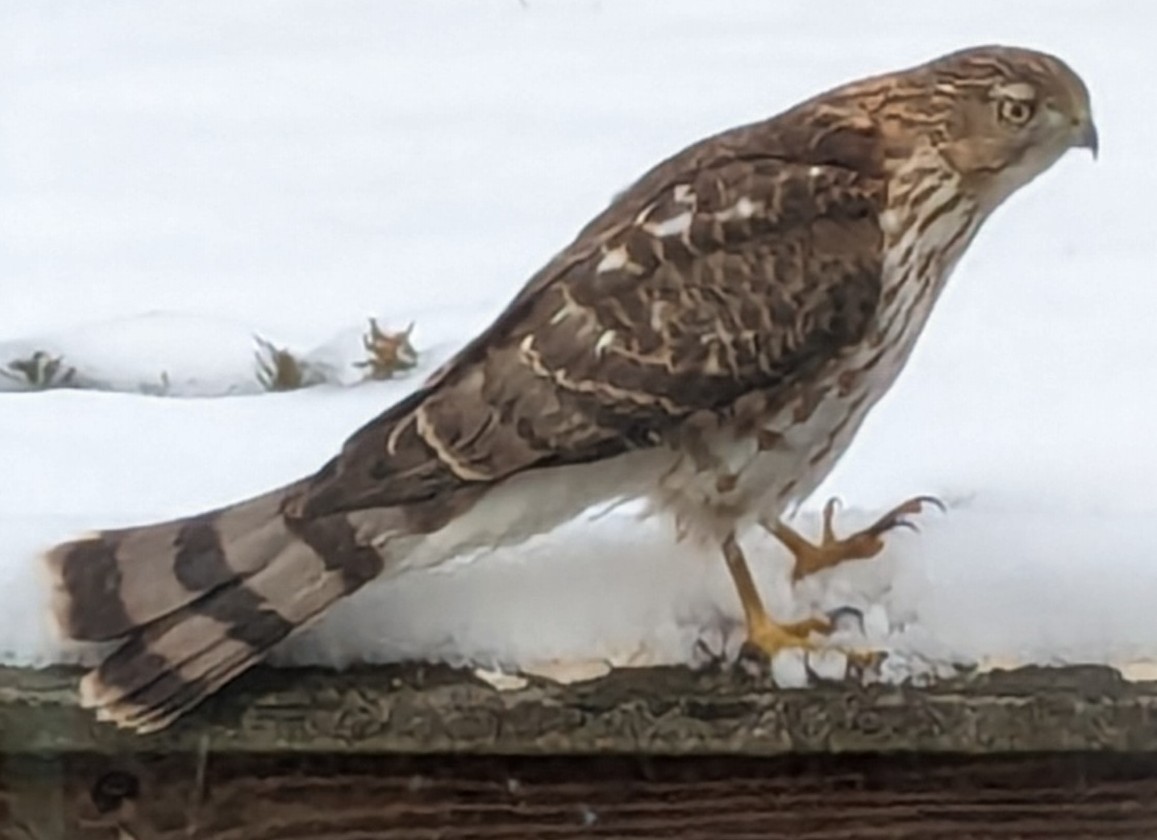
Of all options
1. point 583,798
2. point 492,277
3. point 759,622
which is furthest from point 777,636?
point 492,277

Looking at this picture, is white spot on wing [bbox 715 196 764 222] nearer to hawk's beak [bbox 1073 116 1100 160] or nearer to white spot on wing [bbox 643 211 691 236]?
white spot on wing [bbox 643 211 691 236]

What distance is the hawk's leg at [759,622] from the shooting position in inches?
48.5

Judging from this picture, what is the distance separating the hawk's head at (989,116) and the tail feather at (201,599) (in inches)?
13.0

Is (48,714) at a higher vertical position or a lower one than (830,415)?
lower

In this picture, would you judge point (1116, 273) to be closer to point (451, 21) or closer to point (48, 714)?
point (451, 21)

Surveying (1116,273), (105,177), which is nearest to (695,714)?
(1116,273)

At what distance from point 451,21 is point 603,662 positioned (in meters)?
0.86

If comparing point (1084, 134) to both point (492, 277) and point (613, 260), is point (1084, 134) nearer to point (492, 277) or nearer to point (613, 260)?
A: point (613, 260)

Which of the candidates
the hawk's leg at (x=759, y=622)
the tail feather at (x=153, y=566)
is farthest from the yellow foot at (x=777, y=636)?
the tail feather at (x=153, y=566)

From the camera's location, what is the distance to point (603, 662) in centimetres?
123

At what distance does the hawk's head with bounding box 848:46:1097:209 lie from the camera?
1256mm

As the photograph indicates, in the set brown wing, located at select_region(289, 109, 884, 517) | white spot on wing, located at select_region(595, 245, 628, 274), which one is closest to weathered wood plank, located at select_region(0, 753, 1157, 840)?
brown wing, located at select_region(289, 109, 884, 517)

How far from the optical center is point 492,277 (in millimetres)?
1619

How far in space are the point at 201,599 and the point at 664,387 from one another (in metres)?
0.25
